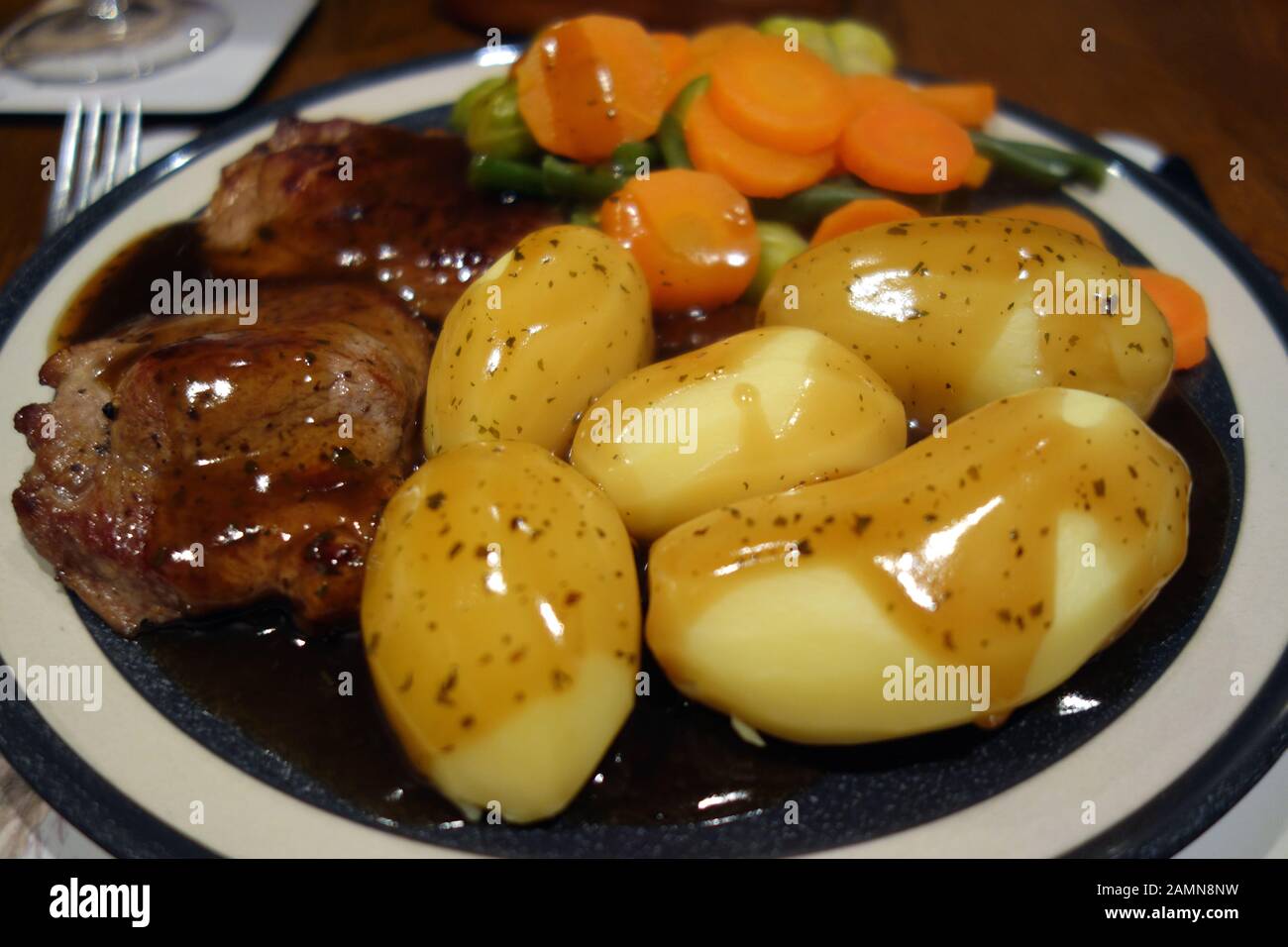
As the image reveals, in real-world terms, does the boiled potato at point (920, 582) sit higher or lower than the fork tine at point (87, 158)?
lower

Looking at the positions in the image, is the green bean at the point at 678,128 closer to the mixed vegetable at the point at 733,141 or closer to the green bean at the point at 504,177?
the mixed vegetable at the point at 733,141

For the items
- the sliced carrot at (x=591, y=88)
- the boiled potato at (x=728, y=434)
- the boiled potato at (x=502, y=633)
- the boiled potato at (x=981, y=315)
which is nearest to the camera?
the boiled potato at (x=502, y=633)

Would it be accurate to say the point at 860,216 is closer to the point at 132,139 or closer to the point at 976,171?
the point at 976,171

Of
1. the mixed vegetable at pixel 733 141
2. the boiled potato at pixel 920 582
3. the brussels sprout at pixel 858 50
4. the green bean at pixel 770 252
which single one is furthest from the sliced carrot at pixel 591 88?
the boiled potato at pixel 920 582

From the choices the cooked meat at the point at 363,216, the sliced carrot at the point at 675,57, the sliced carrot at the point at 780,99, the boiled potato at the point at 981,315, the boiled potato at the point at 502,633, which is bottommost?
the boiled potato at the point at 502,633

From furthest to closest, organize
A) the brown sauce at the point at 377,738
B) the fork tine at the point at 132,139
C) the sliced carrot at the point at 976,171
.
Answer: the fork tine at the point at 132,139 → the sliced carrot at the point at 976,171 → the brown sauce at the point at 377,738

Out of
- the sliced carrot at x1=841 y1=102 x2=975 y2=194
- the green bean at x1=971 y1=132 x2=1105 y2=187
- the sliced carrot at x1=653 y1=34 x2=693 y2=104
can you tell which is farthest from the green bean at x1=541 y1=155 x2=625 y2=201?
the green bean at x1=971 y1=132 x2=1105 y2=187

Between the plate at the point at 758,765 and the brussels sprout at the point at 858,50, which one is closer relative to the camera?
the plate at the point at 758,765
